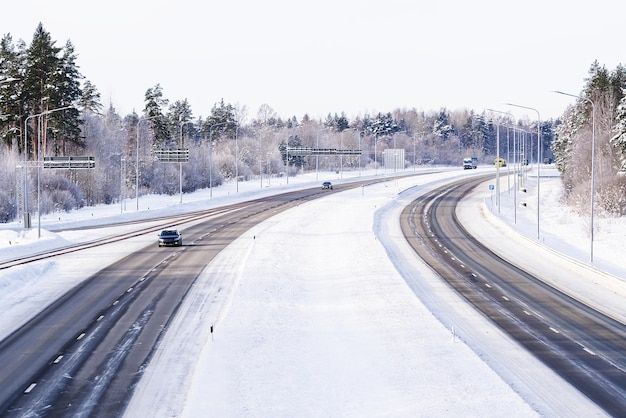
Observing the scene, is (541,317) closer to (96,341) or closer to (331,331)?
(331,331)

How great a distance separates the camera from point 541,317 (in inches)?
1101

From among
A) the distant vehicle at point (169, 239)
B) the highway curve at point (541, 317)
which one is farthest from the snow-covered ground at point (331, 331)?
the distant vehicle at point (169, 239)

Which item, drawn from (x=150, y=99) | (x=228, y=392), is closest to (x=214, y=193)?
(x=150, y=99)

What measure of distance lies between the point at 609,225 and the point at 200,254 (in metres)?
42.7

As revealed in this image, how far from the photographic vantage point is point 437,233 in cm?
5806

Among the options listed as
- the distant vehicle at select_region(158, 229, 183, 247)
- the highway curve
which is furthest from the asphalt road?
the highway curve

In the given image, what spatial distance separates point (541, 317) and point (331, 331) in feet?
31.2

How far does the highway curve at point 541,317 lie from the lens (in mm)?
19562

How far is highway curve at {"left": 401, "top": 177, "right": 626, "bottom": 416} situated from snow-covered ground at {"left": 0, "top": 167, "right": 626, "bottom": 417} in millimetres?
796

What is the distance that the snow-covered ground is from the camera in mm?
17078

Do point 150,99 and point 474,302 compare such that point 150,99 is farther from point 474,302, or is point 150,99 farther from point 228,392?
point 228,392

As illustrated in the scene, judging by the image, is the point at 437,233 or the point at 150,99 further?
the point at 150,99

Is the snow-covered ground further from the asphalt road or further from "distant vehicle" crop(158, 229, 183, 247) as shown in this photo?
"distant vehicle" crop(158, 229, 183, 247)

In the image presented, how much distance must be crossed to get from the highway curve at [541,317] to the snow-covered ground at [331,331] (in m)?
0.80
